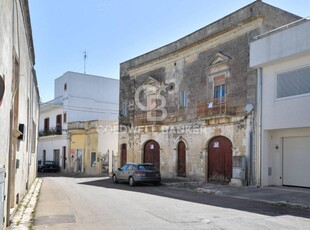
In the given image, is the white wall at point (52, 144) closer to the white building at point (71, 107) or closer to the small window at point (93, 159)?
the white building at point (71, 107)

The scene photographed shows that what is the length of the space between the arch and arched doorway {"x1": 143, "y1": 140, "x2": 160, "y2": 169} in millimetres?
2555

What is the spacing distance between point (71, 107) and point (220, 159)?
24009 millimetres

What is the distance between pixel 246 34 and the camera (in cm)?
2012

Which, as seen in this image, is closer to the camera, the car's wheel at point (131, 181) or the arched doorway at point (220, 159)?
the arched doorway at point (220, 159)

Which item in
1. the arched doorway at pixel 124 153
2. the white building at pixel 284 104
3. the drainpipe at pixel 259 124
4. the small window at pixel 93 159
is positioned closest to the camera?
the white building at pixel 284 104

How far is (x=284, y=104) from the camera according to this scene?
17375 millimetres

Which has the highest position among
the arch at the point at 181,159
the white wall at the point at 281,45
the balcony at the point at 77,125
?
the white wall at the point at 281,45

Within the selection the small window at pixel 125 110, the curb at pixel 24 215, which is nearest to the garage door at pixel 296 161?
the curb at pixel 24 215

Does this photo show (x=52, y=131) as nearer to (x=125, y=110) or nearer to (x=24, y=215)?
(x=125, y=110)

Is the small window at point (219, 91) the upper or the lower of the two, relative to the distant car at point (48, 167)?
upper

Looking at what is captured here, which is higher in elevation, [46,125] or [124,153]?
[46,125]

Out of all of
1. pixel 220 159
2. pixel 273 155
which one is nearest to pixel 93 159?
pixel 220 159

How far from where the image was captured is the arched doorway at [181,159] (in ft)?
81.8

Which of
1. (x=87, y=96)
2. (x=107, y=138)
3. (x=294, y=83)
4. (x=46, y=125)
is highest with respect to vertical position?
(x=87, y=96)
